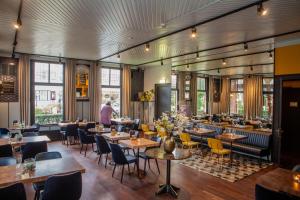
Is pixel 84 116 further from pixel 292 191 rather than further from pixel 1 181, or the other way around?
pixel 292 191

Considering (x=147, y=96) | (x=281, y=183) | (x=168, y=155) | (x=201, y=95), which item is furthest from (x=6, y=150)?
(x=201, y=95)

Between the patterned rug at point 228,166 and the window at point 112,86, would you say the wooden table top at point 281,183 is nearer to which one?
the patterned rug at point 228,166

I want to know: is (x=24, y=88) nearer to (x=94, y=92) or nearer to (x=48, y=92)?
(x=48, y=92)

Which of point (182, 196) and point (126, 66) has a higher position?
point (126, 66)

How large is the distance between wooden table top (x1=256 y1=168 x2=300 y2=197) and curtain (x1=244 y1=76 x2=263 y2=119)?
1199 centimetres

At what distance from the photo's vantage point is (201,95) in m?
14.3

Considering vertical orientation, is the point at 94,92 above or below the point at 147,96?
above

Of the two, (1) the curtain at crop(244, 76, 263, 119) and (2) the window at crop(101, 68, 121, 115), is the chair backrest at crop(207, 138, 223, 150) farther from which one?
(1) the curtain at crop(244, 76, 263, 119)

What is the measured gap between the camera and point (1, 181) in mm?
2480

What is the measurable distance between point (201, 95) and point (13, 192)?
13.0 meters

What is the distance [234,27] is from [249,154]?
3.70 m

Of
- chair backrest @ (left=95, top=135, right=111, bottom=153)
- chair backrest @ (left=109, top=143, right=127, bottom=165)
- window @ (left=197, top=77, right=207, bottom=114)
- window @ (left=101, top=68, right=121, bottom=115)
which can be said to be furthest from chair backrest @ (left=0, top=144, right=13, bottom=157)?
window @ (left=197, top=77, right=207, bottom=114)

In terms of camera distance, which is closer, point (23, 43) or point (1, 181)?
point (1, 181)

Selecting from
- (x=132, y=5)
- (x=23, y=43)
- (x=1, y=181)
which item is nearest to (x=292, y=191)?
(x=1, y=181)
